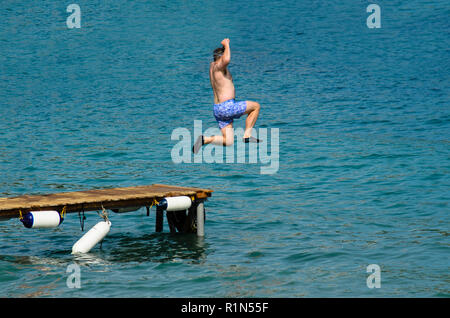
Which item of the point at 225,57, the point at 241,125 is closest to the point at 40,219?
the point at 225,57

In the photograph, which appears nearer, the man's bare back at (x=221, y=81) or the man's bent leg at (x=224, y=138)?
the man's bare back at (x=221, y=81)

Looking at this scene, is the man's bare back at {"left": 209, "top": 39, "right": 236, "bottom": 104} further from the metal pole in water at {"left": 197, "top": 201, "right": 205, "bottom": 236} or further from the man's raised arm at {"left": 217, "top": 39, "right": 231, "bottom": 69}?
the metal pole in water at {"left": 197, "top": 201, "right": 205, "bottom": 236}

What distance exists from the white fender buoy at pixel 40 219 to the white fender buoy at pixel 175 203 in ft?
8.91

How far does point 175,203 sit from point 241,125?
19122mm

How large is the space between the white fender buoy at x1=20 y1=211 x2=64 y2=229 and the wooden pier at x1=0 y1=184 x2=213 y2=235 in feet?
0.90

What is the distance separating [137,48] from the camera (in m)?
53.0

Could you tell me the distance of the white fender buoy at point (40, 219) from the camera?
1519cm

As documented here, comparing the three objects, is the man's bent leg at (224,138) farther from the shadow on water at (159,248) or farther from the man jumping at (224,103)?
the shadow on water at (159,248)

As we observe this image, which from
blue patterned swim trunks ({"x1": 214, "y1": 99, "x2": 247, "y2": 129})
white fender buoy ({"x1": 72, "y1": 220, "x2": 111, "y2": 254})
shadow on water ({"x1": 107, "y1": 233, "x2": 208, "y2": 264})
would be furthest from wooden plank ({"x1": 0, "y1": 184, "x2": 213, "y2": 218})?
blue patterned swim trunks ({"x1": 214, "y1": 99, "x2": 247, "y2": 129})

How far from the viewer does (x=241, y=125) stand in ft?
119

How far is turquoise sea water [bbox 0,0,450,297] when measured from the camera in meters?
15.6

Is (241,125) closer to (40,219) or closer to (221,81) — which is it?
(221,81)

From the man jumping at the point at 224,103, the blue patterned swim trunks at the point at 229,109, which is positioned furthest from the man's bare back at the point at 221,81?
the blue patterned swim trunks at the point at 229,109
